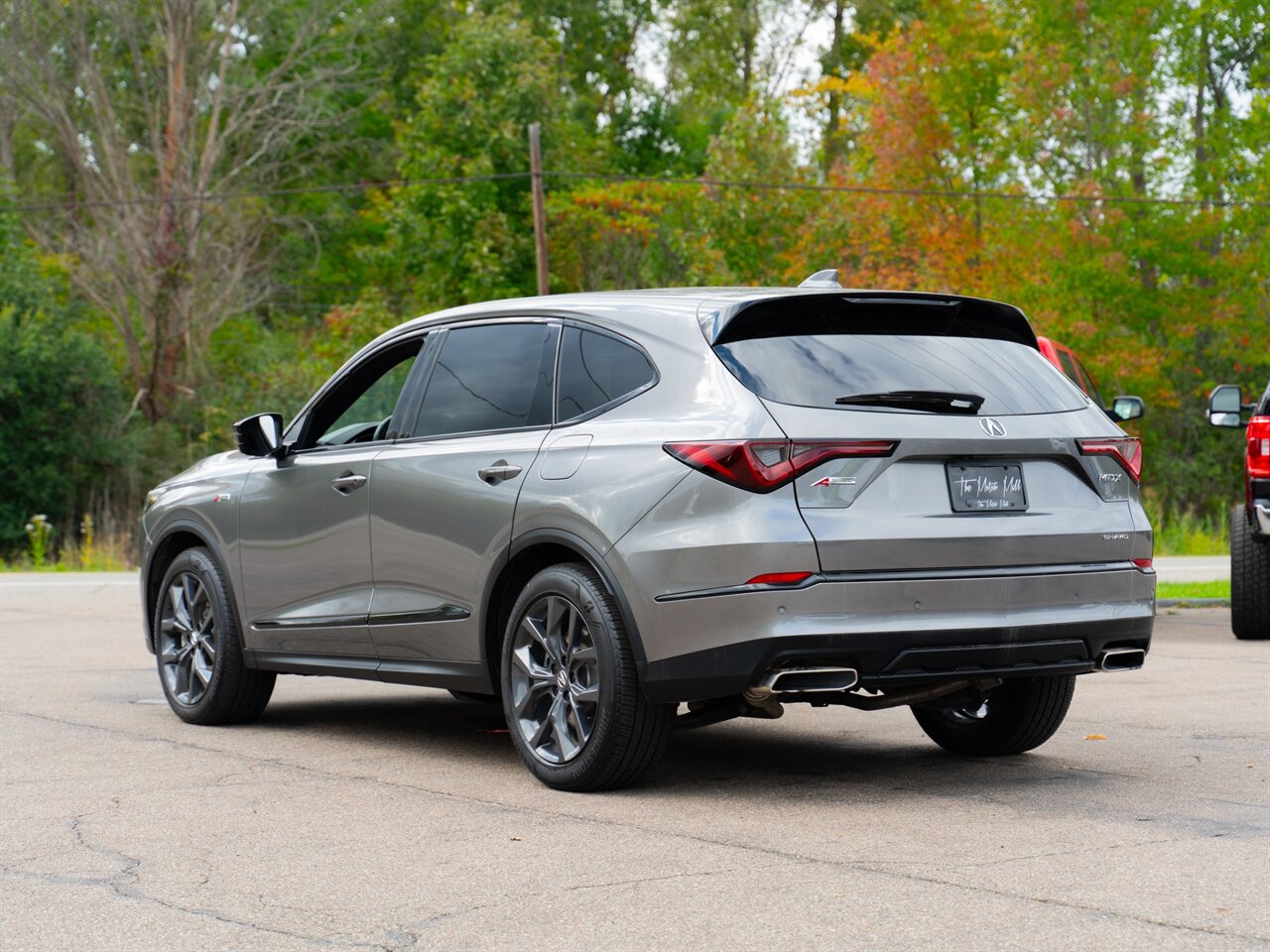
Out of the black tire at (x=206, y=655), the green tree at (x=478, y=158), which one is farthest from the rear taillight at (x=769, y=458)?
the green tree at (x=478, y=158)

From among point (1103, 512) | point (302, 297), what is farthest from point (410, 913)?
point (302, 297)

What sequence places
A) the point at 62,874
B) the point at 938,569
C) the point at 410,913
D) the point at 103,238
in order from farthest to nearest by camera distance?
the point at 103,238, the point at 938,569, the point at 62,874, the point at 410,913

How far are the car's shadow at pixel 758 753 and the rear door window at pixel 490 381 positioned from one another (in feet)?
4.58

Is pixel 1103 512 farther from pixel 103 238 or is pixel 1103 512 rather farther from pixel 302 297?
pixel 302 297

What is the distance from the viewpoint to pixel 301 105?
4081 centimetres

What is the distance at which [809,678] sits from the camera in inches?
227

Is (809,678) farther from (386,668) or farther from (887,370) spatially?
(386,668)

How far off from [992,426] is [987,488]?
0.22m

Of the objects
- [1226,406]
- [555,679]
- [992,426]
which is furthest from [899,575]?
[1226,406]

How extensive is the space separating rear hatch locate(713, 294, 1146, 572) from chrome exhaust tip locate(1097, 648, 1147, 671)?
0.33 m

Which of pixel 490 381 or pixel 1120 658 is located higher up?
pixel 490 381

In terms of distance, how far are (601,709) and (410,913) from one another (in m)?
1.59

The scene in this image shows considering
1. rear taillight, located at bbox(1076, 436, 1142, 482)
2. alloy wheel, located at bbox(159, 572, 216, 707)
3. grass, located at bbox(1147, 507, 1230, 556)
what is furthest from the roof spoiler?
grass, located at bbox(1147, 507, 1230, 556)

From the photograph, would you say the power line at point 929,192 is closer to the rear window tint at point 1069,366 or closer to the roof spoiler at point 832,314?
the rear window tint at point 1069,366
